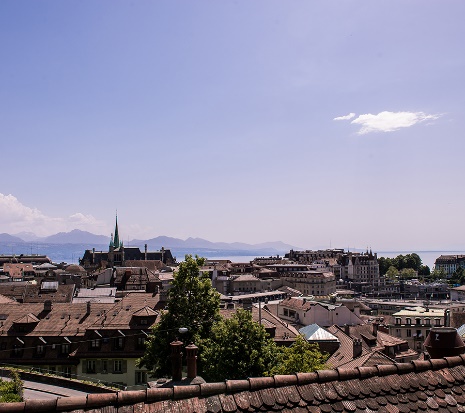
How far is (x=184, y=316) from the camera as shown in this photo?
118 ft

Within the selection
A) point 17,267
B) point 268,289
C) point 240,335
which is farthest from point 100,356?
point 17,267

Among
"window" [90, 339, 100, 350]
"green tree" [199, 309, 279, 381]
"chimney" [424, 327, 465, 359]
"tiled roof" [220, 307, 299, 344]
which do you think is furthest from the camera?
"tiled roof" [220, 307, 299, 344]

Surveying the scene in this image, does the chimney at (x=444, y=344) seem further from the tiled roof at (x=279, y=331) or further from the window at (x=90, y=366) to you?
the window at (x=90, y=366)

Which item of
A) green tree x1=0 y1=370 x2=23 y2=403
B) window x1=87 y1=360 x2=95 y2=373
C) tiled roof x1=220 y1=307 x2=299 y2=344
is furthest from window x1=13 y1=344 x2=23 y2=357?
tiled roof x1=220 y1=307 x2=299 y2=344

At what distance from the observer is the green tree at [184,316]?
3422 centimetres

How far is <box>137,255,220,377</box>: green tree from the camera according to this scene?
3422 cm

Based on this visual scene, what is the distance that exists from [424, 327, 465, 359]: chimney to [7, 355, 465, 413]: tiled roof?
3.32 metres

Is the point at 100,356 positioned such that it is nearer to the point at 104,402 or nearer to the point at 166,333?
the point at 166,333

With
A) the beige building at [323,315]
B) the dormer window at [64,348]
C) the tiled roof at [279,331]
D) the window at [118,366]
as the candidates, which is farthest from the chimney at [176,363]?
the beige building at [323,315]

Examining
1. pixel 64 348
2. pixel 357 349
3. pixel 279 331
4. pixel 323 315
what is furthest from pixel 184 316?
pixel 323 315

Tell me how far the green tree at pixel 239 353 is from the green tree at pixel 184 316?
2674 millimetres

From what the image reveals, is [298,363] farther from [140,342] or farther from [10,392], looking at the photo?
[140,342]

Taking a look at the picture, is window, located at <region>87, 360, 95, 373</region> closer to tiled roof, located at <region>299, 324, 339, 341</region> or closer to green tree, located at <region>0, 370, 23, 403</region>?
green tree, located at <region>0, 370, 23, 403</region>

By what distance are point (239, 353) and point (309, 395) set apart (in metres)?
23.3
